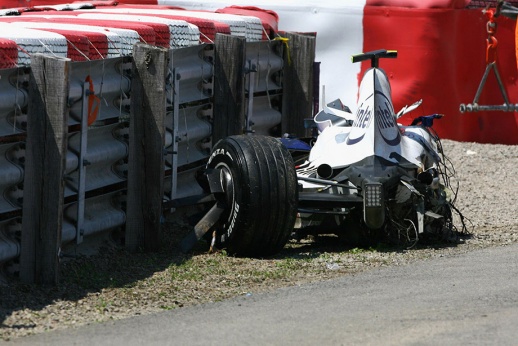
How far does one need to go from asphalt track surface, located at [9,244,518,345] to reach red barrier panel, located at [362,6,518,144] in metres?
7.09

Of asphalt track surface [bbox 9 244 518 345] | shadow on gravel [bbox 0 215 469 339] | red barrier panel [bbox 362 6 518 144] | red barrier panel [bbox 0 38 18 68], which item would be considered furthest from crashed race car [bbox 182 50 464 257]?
red barrier panel [bbox 362 6 518 144]

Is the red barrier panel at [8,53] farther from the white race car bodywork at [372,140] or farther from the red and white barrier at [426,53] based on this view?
the red and white barrier at [426,53]

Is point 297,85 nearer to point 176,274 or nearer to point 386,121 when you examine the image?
point 386,121

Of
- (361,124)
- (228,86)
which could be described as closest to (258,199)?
(361,124)

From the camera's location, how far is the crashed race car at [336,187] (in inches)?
350

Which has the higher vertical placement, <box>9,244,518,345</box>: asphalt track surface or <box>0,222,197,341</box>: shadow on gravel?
<box>9,244,518,345</box>: asphalt track surface

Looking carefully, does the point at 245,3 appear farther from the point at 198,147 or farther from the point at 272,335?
the point at 272,335

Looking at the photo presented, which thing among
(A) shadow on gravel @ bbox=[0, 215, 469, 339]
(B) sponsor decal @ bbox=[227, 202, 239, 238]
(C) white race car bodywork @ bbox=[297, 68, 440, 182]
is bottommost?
(A) shadow on gravel @ bbox=[0, 215, 469, 339]

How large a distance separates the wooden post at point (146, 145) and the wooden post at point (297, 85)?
139 inches

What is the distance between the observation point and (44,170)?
300 inches

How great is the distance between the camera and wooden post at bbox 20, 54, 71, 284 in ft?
24.7

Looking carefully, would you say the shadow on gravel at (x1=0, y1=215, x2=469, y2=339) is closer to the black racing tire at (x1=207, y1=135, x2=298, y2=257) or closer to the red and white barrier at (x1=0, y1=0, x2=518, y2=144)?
the black racing tire at (x1=207, y1=135, x2=298, y2=257)

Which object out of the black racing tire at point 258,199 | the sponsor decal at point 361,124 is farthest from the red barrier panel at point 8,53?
the sponsor decal at point 361,124

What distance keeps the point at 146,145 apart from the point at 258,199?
1000 mm
